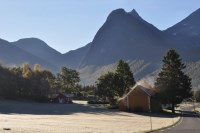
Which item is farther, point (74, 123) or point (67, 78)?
point (67, 78)

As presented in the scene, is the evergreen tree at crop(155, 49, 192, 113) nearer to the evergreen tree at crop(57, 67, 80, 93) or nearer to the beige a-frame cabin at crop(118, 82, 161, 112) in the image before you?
the beige a-frame cabin at crop(118, 82, 161, 112)

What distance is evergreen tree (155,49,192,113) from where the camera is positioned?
3083 inches

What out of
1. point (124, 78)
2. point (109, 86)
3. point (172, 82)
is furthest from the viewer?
point (124, 78)

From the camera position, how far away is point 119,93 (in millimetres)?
103000

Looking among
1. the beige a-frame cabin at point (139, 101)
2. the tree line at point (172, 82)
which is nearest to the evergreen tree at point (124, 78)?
the beige a-frame cabin at point (139, 101)

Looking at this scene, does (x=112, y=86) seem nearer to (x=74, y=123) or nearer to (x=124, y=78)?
(x=124, y=78)

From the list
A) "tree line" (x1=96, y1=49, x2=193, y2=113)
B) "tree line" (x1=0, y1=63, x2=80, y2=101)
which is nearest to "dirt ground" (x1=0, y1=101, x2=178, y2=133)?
"tree line" (x1=96, y1=49, x2=193, y2=113)

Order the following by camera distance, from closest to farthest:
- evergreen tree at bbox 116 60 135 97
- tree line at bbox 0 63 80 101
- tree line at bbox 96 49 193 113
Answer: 1. tree line at bbox 96 49 193 113
2. evergreen tree at bbox 116 60 135 97
3. tree line at bbox 0 63 80 101

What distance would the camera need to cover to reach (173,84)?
78.5 meters

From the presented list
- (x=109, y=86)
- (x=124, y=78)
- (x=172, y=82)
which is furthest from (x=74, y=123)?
(x=124, y=78)

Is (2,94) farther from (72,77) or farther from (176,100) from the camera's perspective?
(72,77)

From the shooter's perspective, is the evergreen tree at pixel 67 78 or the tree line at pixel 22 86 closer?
the tree line at pixel 22 86

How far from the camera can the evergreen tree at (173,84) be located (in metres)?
78.3

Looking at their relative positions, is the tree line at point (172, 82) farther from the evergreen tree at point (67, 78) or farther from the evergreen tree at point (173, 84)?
the evergreen tree at point (67, 78)
